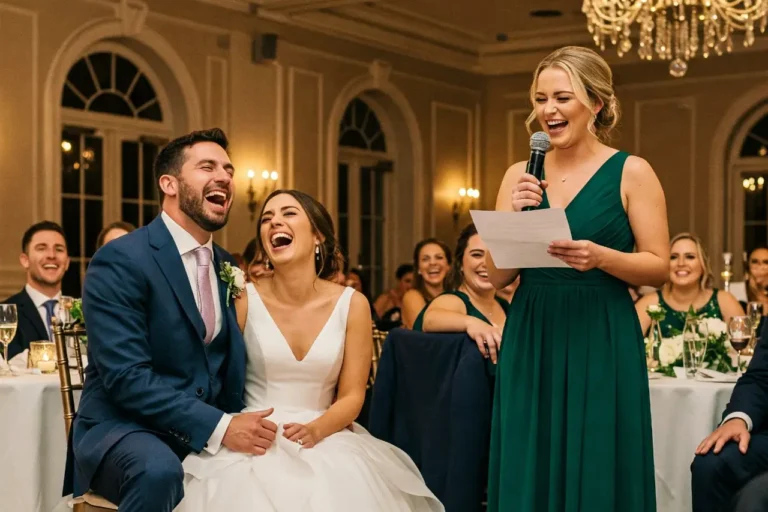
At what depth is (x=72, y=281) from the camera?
9008 millimetres

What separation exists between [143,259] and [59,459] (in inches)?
67.8

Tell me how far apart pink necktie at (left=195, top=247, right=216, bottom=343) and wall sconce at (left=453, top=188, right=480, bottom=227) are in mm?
10117

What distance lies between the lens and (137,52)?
31.3 feet

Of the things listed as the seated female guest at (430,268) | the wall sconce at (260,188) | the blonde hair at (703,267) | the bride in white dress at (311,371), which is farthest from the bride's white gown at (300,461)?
the wall sconce at (260,188)

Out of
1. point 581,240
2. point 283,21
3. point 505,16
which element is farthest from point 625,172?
point 505,16

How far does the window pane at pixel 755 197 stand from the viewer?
12.2 meters

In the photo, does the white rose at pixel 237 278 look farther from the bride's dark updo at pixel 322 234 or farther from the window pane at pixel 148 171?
the window pane at pixel 148 171

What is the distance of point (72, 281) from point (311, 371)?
6.22m

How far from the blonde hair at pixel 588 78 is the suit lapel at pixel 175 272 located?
1030 mm

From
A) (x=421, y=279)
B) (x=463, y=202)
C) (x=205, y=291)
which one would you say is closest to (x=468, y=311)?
(x=205, y=291)

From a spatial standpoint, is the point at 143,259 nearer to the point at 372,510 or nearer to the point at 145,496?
the point at 145,496

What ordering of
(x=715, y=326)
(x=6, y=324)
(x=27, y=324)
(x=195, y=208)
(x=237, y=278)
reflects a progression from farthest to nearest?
(x=27, y=324)
(x=715, y=326)
(x=6, y=324)
(x=237, y=278)
(x=195, y=208)

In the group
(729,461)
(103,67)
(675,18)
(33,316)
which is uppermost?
(675,18)

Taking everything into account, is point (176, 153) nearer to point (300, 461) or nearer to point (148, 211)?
point (300, 461)
